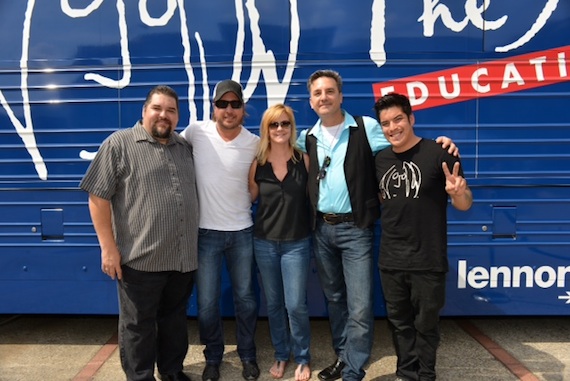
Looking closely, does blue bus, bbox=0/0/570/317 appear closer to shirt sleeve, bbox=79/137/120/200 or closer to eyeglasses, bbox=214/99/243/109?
eyeglasses, bbox=214/99/243/109

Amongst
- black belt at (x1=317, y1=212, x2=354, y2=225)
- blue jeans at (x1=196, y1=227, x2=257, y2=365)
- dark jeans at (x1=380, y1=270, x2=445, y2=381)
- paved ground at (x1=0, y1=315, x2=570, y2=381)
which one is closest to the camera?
dark jeans at (x1=380, y1=270, x2=445, y2=381)

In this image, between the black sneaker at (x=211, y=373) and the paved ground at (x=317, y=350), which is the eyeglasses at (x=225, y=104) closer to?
the black sneaker at (x=211, y=373)

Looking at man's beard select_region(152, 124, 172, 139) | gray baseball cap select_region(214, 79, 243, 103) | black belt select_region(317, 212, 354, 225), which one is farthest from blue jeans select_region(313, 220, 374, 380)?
man's beard select_region(152, 124, 172, 139)

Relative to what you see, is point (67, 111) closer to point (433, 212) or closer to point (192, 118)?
point (192, 118)

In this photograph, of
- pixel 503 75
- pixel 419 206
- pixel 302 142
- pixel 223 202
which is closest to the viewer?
pixel 419 206

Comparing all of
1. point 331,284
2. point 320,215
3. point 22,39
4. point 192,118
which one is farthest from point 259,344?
point 22,39

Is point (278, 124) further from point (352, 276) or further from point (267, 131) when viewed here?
point (352, 276)

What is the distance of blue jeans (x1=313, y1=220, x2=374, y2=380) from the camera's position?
268 cm

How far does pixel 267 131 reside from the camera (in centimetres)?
272

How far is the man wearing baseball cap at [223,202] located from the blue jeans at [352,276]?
0.46 m

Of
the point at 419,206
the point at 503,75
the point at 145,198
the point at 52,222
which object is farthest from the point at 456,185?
the point at 52,222

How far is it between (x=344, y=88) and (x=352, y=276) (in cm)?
125

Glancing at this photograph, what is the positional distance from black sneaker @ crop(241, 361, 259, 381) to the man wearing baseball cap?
1 cm

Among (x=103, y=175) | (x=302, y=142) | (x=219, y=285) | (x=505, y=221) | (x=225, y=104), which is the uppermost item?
(x=225, y=104)
